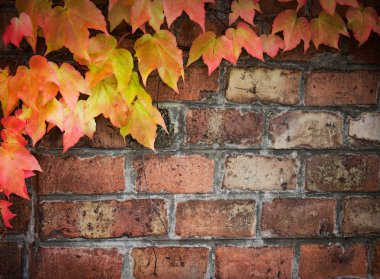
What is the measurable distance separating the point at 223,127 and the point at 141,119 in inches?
7.6

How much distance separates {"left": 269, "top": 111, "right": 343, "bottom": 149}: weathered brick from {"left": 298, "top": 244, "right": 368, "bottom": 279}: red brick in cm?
26

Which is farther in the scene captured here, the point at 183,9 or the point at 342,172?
the point at 342,172

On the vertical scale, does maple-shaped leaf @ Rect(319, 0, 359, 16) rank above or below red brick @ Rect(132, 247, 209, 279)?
above

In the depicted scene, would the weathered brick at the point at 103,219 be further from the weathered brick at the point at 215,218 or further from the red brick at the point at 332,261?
the red brick at the point at 332,261

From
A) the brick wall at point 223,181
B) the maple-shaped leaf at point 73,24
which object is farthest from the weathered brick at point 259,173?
the maple-shaped leaf at point 73,24

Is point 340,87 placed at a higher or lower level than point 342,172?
higher

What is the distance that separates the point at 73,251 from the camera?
88 centimetres

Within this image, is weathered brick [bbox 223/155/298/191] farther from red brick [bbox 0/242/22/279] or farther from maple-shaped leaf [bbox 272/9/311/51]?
red brick [bbox 0/242/22/279]

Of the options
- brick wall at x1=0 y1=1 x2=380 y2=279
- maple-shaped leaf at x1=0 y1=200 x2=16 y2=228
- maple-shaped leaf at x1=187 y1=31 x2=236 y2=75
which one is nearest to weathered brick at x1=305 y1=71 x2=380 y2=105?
brick wall at x1=0 y1=1 x2=380 y2=279

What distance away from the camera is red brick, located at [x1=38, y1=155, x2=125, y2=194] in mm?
853

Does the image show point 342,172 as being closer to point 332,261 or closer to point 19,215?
point 332,261

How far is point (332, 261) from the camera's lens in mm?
928

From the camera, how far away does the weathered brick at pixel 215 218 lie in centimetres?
89

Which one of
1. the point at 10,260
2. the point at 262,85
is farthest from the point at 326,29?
the point at 10,260
